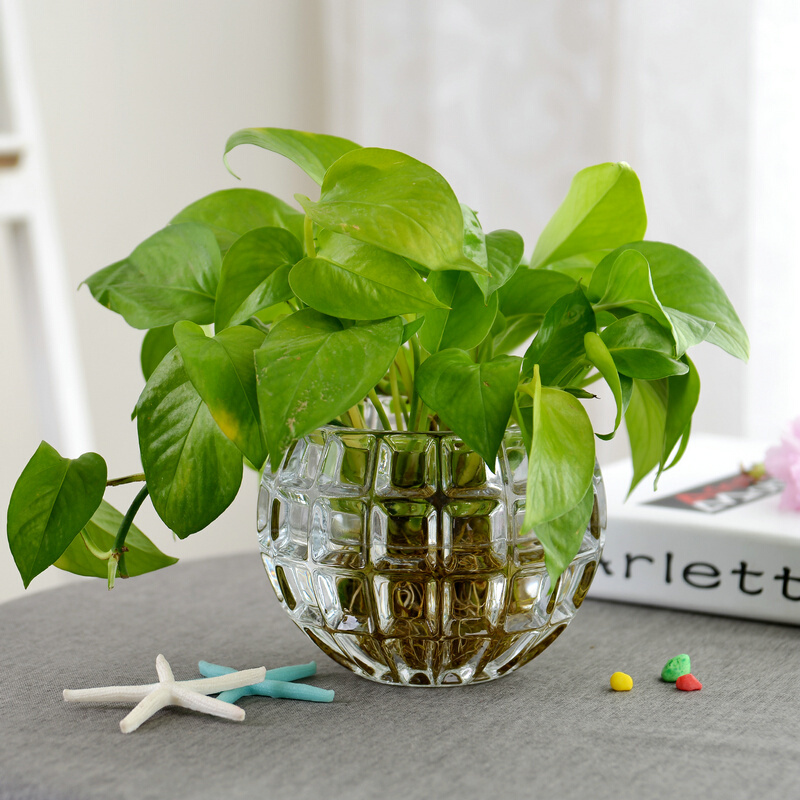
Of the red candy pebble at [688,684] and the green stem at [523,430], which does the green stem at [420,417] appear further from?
the red candy pebble at [688,684]

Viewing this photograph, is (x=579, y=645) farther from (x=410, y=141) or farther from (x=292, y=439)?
(x=410, y=141)

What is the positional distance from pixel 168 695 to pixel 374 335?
231 mm

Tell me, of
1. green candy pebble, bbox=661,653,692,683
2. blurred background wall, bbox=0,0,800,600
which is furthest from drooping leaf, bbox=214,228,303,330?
blurred background wall, bbox=0,0,800,600

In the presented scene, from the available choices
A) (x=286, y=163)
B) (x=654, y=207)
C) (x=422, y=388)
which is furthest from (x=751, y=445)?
(x=286, y=163)

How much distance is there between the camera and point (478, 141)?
1619mm

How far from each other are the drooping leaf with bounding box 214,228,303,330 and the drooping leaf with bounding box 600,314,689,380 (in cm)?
17

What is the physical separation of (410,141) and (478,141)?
145 millimetres

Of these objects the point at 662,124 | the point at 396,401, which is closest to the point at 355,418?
the point at 396,401

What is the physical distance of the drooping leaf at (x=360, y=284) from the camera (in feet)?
1.51

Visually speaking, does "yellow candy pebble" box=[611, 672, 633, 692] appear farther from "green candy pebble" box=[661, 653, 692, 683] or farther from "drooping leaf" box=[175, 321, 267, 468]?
"drooping leaf" box=[175, 321, 267, 468]

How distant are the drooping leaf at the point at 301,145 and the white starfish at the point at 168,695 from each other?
0.90ft

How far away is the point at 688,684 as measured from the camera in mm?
591

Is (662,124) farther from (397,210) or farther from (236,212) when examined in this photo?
(397,210)

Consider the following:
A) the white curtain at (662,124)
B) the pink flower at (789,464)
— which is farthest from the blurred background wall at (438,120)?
the pink flower at (789,464)
